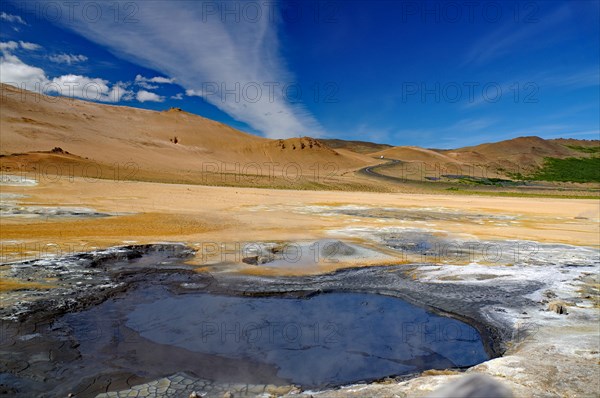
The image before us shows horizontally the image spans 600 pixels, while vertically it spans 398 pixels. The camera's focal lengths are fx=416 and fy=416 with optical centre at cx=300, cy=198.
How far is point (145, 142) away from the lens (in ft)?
255

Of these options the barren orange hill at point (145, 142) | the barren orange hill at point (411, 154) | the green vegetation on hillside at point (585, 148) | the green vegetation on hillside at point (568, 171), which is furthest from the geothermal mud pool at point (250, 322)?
the green vegetation on hillside at point (585, 148)

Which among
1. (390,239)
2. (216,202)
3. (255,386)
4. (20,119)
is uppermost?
(20,119)

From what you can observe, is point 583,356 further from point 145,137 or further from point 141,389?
point 145,137

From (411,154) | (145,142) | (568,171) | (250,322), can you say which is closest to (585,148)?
(568,171)

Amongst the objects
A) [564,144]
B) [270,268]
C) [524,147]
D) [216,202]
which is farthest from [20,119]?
[564,144]

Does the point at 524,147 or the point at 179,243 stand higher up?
the point at 524,147

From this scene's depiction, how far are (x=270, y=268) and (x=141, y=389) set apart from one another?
237 inches

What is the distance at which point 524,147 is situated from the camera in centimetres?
11769

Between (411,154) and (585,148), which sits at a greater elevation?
(585,148)

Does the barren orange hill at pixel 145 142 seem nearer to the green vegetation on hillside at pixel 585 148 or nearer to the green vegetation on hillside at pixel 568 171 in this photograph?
the green vegetation on hillside at pixel 568 171

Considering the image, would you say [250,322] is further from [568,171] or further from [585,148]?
[585,148]

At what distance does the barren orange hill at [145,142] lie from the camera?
52.7m

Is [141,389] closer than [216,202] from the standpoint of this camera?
Yes

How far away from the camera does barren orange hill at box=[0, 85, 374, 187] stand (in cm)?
5272
